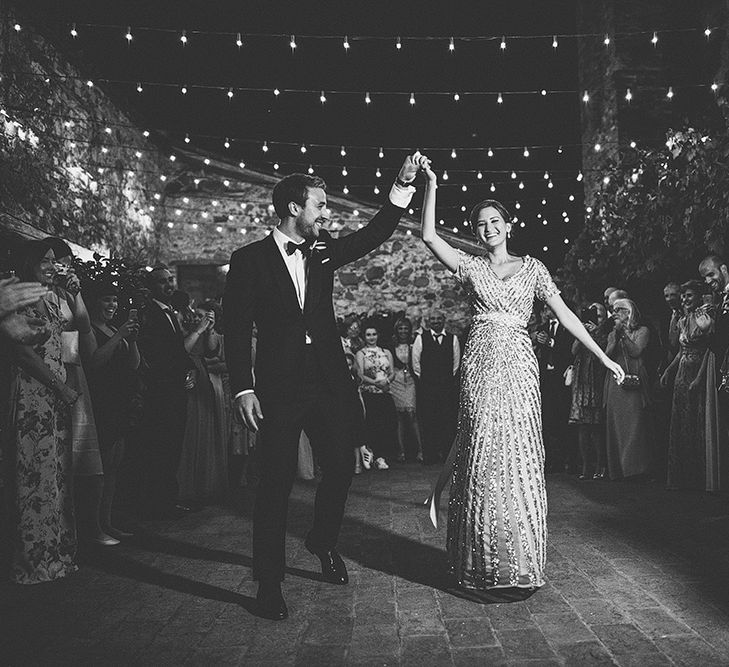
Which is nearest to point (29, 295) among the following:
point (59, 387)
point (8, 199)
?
point (59, 387)

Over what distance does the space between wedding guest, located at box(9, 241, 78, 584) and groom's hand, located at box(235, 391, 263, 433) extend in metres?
1.21

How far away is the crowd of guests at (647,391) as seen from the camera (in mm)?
5762

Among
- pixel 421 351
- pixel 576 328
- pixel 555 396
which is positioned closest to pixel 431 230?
pixel 576 328

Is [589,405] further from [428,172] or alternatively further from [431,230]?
[428,172]

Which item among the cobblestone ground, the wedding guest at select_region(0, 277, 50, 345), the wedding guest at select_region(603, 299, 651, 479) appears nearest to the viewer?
the cobblestone ground

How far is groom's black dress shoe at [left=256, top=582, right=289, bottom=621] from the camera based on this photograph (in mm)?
2961

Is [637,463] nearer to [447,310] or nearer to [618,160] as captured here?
[618,160]

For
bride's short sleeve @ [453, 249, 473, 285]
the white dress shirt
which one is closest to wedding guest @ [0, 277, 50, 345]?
bride's short sleeve @ [453, 249, 473, 285]

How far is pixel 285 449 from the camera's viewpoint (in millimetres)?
3094

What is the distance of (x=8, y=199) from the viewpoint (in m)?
7.47

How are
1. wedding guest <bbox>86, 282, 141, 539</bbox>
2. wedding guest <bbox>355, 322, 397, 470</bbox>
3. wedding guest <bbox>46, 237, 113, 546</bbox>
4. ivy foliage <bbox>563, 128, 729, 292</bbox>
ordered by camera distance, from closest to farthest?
wedding guest <bbox>46, 237, 113, 546</bbox>, wedding guest <bbox>86, 282, 141, 539</bbox>, ivy foliage <bbox>563, 128, 729, 292</bbox>, wedding guest <bbox>355, 322, 397, 470</bbox>

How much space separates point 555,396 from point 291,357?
5363 mm

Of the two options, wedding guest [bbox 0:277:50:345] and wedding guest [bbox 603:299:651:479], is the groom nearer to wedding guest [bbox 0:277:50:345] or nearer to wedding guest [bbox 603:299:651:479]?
wedding guest [bbox 0:277:50:345]

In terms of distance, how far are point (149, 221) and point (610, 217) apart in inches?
300
